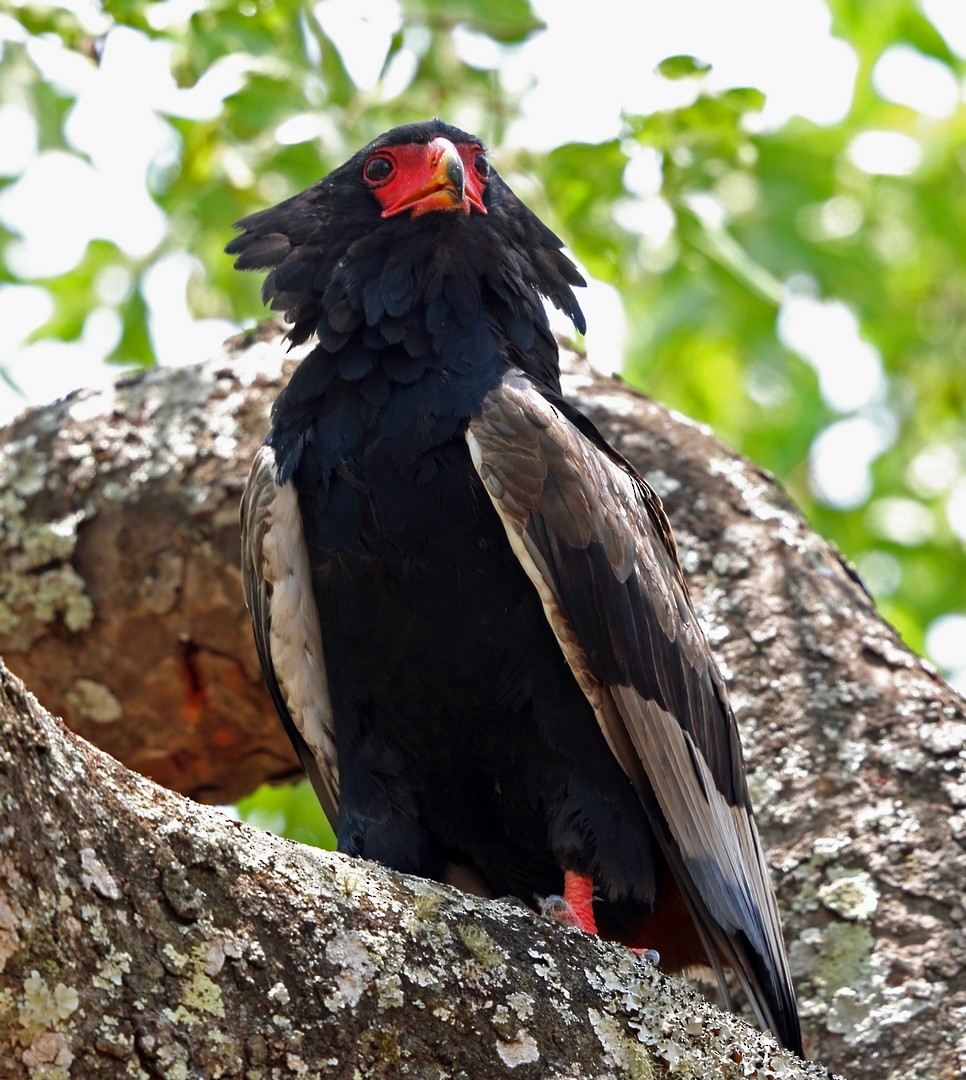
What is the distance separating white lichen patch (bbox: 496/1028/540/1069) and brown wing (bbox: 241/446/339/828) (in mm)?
1612

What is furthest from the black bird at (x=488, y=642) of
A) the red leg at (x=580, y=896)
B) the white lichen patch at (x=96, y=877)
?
the white lichen patch at (x=96, y=877)

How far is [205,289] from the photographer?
20.9ft

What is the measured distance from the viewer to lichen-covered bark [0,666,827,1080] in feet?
6.20

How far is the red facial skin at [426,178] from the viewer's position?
3.99 meters

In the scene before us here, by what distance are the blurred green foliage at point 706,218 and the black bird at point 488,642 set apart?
1661 mm

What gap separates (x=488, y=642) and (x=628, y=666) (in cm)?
35

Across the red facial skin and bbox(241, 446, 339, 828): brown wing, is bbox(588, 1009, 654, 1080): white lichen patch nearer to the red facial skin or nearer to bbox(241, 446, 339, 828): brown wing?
bbox(241, 446, 339, 828): brown wing

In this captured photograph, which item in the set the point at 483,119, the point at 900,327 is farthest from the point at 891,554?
the point at 483,119

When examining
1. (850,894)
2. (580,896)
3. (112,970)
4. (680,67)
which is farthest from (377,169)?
(112,970)

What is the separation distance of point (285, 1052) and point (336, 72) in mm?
4316

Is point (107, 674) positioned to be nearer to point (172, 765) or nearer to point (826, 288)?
point (172, 765)

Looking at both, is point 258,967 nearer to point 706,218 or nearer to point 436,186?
point 436,186

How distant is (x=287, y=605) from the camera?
3713 mm

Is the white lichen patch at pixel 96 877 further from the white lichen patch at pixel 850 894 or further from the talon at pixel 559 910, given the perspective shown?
the white lichen patch at pixel 850 894
